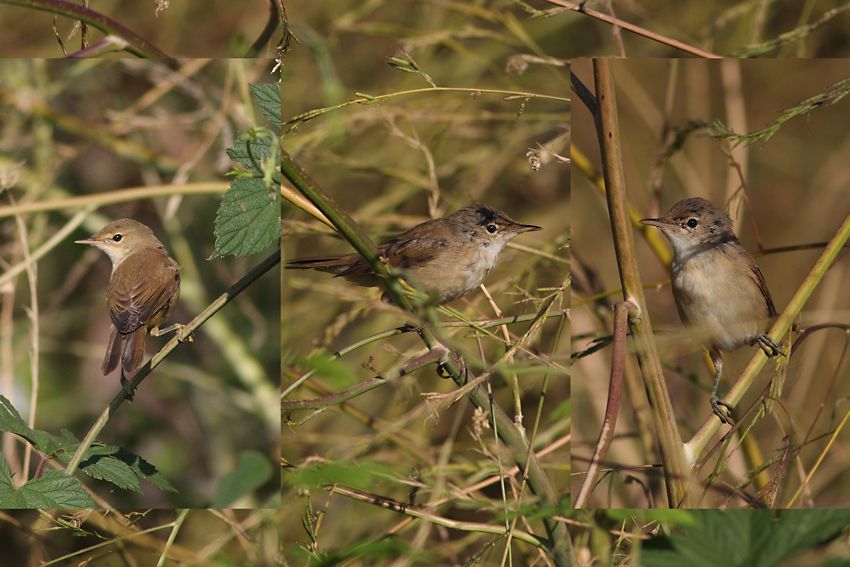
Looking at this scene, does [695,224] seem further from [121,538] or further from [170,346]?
[121,538]

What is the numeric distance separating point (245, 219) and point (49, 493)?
790mm

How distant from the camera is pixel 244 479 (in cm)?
166

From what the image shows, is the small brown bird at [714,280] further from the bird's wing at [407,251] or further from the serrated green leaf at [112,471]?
the serrated green leaf at [112,471]

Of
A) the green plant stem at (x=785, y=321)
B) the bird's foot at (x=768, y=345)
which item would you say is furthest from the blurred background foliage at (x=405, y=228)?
the bird's foot at (x=768, y=345)

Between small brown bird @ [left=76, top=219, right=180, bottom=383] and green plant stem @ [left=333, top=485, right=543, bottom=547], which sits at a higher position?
small brown bird @ [left=76, top=219, right=180, bottom=383]

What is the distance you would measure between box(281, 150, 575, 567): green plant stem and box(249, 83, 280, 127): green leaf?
0.37 metres

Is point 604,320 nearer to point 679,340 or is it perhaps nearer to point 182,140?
point 679,340

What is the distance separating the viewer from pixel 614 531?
202 cm

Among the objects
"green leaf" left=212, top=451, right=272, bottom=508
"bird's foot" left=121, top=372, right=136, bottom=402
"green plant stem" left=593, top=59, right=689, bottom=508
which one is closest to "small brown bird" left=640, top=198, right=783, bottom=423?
"green plant stem" left=593, top=59, right=689, bottom=508

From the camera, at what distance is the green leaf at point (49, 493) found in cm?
211

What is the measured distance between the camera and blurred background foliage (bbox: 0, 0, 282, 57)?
3.47 metres

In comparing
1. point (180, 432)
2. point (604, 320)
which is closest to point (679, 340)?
point (604, 320)

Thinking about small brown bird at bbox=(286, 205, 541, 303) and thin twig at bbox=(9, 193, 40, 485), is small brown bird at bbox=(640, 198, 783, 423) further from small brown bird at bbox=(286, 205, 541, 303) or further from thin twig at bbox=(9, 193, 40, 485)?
thin twig at bbox=(9, 193, 40, 485)

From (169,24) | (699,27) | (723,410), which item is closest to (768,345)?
(723,410)
